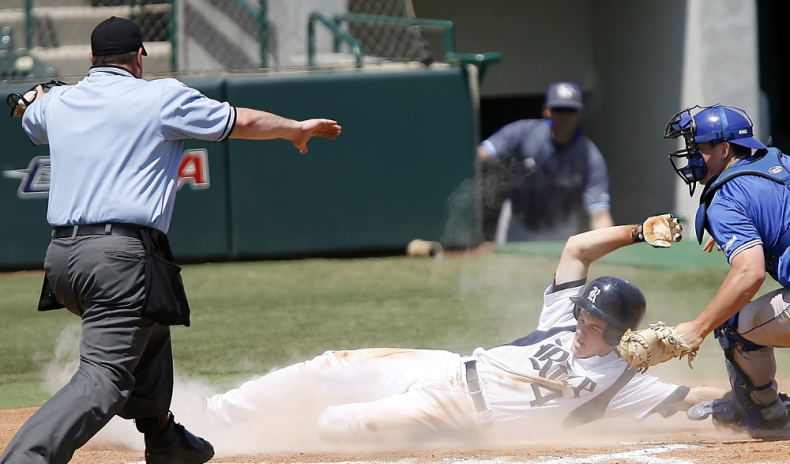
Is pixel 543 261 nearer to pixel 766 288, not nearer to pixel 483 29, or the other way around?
pixel 766 288

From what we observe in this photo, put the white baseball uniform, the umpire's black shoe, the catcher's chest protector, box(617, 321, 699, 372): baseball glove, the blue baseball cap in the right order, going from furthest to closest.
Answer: the blue baseball cap, the white baseball uniform, the catcher's chest protector, box(617, 321, 699, 372): baseball glove, the umpire's black shoe

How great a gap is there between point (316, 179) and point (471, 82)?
199 centimetres

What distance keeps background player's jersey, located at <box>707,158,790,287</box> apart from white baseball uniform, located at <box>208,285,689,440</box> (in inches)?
28.7

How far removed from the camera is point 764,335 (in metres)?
4.38

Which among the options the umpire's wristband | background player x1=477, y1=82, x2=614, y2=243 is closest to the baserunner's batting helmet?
the umpire's wristband

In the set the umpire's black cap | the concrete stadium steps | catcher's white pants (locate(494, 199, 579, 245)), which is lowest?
catcher's white pants (locate(494, 199, 579, 245))

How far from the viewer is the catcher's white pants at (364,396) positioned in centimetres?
439

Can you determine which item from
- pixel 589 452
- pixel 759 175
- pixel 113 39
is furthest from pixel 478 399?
pixel 113 39

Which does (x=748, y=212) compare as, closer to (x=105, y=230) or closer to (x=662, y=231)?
(x=662, y=231)

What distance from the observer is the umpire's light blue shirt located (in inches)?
138

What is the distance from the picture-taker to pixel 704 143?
4320 millimetres

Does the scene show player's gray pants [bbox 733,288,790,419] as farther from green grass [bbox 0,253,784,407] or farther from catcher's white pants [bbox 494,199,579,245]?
catcher's white pants [bbox 494,199,579,245]

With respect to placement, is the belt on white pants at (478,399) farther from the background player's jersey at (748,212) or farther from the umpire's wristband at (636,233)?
the background player's jersey at (748,212)

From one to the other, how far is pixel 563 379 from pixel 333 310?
13.1ft
